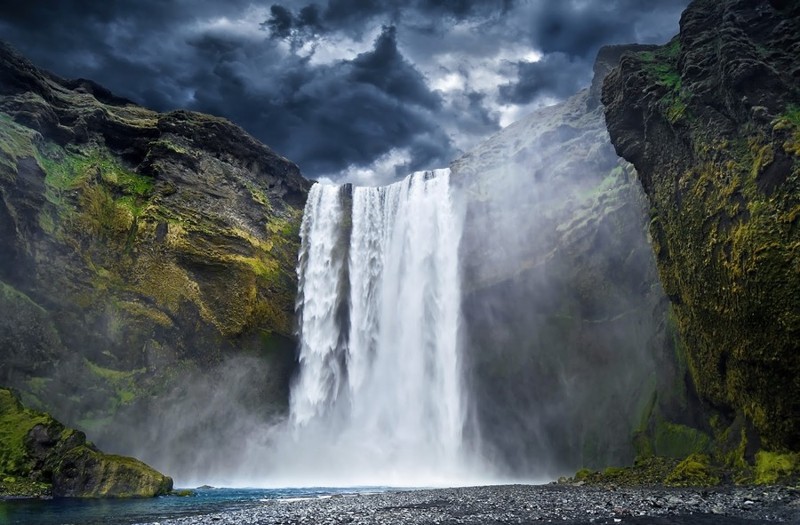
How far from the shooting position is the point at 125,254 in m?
37.1

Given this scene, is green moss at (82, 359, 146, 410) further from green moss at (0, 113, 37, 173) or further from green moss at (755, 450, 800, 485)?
green moss at (755, 450, 800, 485)

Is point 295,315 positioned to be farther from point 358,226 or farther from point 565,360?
point 565,360

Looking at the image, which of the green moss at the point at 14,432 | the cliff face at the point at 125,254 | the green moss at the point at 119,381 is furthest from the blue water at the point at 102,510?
the green moss at the point at 119,381

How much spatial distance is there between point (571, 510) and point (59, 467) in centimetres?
2072

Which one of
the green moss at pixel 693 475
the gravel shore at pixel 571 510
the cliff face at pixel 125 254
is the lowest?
the gravel shore at pixel 571 510

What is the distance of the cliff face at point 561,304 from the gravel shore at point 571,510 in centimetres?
1627

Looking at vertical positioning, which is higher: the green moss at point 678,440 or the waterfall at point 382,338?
the waterfall at point 382,338

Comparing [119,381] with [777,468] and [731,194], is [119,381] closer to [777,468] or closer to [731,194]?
[777,468]

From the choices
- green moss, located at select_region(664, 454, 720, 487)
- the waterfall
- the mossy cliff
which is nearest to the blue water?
the mossy cliff

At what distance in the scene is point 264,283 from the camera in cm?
4109

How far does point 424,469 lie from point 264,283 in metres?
17.9

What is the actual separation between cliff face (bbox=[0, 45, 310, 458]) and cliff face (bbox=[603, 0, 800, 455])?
2783 cm

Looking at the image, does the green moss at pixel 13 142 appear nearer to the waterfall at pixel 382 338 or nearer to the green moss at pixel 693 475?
the waterfall at pixel 382 338

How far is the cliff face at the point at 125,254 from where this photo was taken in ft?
104
